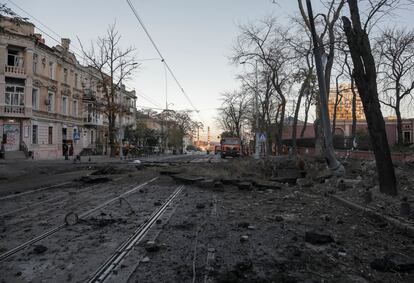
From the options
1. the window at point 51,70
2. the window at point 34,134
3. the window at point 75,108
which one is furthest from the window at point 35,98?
the window at point 75,108

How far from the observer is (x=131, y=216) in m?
8.99

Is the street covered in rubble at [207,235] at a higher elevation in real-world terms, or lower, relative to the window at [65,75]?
lower

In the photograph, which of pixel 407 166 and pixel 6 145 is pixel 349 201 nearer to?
pixel 407 166

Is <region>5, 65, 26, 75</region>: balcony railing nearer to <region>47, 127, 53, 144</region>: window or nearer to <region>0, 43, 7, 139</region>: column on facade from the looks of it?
<region>0, 43, 7, 139</region>: column on facade

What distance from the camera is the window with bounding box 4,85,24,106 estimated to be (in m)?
39.4

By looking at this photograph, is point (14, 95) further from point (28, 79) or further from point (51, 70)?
point (51, 70)

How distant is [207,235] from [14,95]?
125 ft

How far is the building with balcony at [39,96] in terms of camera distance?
39.2 metres

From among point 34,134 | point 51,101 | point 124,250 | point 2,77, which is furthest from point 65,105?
point 124,250

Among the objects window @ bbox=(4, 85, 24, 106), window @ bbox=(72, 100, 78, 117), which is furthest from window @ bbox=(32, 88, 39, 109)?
window @ bbox=(72, 100, 78, 117)

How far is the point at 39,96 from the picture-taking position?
143ft

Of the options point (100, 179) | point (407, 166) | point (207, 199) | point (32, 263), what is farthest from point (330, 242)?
point (407, 166)

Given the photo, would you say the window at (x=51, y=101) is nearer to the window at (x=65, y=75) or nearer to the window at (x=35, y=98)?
the window at (x=35, y=98)

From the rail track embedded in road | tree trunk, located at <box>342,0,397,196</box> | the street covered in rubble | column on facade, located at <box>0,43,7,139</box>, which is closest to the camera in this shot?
the rail track embedded in road
